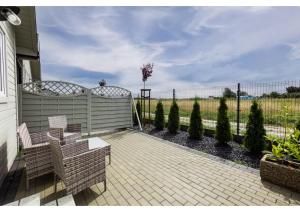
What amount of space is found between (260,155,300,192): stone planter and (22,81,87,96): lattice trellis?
559cm

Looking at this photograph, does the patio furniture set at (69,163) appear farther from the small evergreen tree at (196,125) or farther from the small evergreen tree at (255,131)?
the small evergreen tree at (196,125)

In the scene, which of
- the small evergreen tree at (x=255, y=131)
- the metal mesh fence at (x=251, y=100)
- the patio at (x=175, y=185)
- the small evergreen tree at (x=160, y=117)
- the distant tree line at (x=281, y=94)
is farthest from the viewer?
the small evergreen tree at (x=160, y=117)

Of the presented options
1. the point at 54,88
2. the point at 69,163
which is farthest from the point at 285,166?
the point at 54,88

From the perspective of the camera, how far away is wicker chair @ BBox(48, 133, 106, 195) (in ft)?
6.75

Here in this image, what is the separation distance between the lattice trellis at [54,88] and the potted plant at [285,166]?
5.59 m

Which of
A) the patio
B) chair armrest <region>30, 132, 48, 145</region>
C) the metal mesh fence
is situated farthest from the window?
the metal mesh fence

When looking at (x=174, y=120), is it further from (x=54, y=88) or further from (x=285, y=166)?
(x=54, y=88)

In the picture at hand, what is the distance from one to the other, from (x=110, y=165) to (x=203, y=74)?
42.7 feet

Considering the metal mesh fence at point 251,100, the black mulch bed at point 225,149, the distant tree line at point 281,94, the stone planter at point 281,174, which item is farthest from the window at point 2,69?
the distant tree line at point 281,94

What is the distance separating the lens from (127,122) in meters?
7.39

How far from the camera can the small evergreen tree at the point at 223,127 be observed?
15.6 ft

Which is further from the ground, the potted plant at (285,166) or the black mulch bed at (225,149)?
the potted plant at (285,166)

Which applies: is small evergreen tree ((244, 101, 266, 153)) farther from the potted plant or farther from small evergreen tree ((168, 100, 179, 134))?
small evergreen tree ((168, 100, 179, 134))
